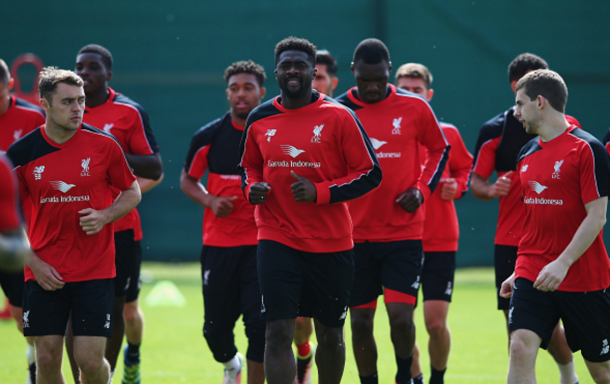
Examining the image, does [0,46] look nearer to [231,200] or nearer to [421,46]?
[421,46]

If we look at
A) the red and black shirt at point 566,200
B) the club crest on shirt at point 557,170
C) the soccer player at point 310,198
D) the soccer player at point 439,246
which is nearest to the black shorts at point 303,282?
the soccer player at point 310,198

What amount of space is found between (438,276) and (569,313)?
7.31 feet

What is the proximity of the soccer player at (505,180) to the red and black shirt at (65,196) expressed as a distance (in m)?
3.03

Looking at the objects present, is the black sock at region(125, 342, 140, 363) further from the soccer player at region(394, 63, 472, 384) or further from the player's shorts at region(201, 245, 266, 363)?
the soccer player at region(394, 63, 472, 384)

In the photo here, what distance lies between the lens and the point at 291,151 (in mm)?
5473

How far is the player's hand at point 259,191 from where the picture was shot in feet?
17.5

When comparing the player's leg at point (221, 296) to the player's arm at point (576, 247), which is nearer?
the player's arm at point (576, 247)

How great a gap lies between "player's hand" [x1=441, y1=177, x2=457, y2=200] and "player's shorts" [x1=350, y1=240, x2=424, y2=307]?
3.62 feet

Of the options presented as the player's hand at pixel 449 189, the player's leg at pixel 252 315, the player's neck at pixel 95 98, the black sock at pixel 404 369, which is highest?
the player's neck at pixel 95 98

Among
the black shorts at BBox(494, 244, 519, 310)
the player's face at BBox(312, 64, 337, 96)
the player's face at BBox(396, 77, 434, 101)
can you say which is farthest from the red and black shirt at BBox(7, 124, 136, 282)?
the player's face at BBox(396, 77, 434, 101)

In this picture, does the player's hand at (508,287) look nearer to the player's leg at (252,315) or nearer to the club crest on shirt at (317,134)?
the club crest on shirt at (317,134)

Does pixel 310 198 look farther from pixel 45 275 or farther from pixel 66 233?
pixel 45 275

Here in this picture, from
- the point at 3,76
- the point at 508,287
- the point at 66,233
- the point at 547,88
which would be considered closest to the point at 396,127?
the point at 547,88

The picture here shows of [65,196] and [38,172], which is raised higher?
[38,172]
